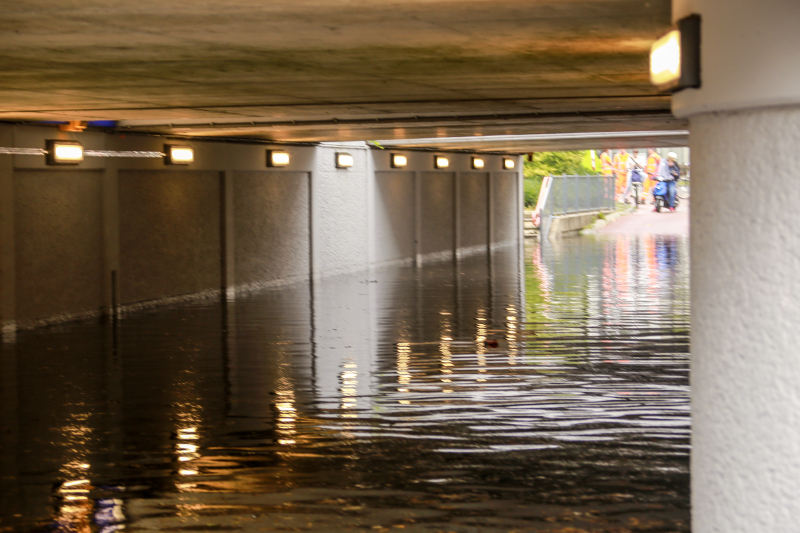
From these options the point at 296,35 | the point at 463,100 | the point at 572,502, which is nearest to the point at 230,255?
the point at 463,100

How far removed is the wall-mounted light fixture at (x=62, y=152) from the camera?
11898 mm

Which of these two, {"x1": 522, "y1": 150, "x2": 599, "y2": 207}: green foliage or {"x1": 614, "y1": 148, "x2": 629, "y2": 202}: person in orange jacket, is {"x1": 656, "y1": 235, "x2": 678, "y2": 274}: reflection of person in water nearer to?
{"x1": 522, "y1": 150, "x2": 599, "y2": 207}: green foliage

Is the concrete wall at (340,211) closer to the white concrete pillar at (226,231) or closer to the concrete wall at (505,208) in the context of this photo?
the white concrete pillar at (226,231)

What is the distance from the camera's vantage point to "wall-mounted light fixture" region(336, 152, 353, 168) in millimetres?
19141

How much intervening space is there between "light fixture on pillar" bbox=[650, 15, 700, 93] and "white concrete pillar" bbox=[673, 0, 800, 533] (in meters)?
0.03

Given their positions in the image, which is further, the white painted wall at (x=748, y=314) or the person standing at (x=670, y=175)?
the person standing at (x=670, y=175)

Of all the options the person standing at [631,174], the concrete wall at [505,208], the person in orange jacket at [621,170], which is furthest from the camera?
the person in orange jacket at [621,170]

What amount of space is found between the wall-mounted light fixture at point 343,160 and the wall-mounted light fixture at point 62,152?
7.54m

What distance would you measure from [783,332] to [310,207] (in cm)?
1606

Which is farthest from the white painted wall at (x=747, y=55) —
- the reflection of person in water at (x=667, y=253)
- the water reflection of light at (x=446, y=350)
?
the reflection of person in water at (x=667, y=253)

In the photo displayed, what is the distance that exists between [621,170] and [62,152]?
48683 mm

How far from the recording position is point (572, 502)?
509 centimetres

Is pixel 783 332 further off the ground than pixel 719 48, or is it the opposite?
pixel 719 48

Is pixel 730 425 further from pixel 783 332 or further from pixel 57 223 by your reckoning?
pixel 57 223
